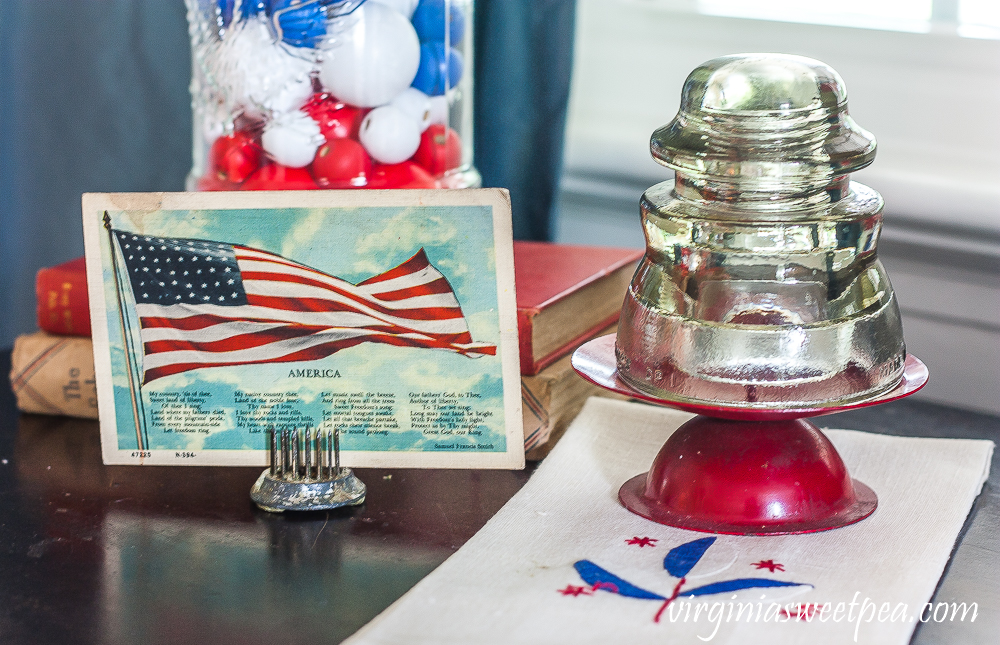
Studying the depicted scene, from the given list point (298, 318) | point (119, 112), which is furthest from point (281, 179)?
point (119, 112)

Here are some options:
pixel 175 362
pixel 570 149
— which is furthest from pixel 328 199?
pixel 570 149

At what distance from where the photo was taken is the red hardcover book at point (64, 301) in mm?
816

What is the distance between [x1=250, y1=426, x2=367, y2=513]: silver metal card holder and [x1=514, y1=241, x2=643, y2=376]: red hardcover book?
15 cm

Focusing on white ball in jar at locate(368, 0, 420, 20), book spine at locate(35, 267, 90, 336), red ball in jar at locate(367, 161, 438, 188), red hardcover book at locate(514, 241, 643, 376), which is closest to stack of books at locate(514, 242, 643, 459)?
red hardcover book at locate(514, 241, 643, 376)

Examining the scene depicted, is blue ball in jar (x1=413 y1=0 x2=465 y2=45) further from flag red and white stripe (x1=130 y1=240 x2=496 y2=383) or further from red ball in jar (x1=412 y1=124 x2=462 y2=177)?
flag red and white stripe (x1=130 y1=240 x2=496 y2=383)

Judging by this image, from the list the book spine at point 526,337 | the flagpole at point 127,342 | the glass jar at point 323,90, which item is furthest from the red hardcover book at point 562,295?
the flagpole at point 127,342

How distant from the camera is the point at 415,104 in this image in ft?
2.65

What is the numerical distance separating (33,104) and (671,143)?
0.95 meters

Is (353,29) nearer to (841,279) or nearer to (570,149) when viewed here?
(841,279)

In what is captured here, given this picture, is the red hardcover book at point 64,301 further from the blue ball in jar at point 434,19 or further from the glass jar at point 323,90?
the blue ball in jar at point 434,19

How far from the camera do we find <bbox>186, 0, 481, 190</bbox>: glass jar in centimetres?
78

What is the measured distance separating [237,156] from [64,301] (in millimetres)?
167

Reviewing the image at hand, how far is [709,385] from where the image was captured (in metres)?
0.57

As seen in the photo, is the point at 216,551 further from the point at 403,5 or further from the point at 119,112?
the point at 119,112
